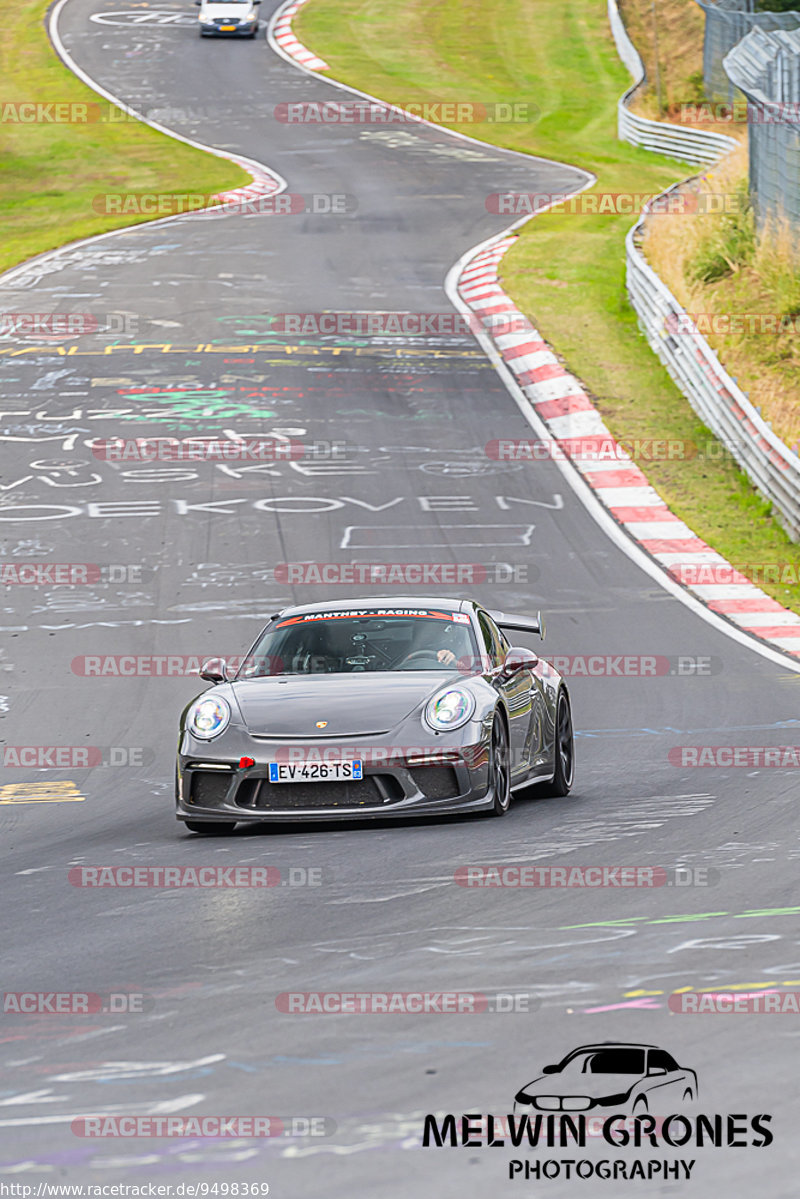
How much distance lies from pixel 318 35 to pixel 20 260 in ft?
97.8

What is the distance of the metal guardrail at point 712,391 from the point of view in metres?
18.3

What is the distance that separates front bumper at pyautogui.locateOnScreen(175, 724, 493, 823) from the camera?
27.7 ft

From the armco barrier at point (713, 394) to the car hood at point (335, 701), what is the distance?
954cm

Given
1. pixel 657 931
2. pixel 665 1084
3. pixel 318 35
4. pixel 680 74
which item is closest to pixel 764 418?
pixel 657 931

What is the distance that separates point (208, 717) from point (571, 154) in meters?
37.1

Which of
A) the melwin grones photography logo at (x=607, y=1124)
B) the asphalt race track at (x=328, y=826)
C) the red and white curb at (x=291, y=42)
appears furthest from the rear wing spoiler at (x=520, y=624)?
the red and white curb at (x=291, y=42)

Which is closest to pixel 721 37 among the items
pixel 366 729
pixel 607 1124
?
pixel 366 729

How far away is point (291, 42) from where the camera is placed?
58250 millimetres

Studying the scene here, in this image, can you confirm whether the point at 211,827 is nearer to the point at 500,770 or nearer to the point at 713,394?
the point at 500,770

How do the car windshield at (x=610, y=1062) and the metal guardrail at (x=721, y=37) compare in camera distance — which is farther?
the metal guardrail at (x=721, y=37)

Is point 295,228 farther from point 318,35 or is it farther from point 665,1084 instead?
point 665,1084

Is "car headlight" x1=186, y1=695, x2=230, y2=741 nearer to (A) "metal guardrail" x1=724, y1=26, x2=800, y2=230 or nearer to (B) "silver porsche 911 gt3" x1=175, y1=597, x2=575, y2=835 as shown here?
(B) "silver porsche 911 gt3" x1=175, y1=597, x2=575, y2=835

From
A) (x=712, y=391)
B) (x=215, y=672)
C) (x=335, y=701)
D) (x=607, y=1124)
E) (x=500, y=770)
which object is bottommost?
(x=712, y=391)

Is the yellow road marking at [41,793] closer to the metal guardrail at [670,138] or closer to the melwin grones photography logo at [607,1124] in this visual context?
the melwin grones photography logo at [607,1124]
